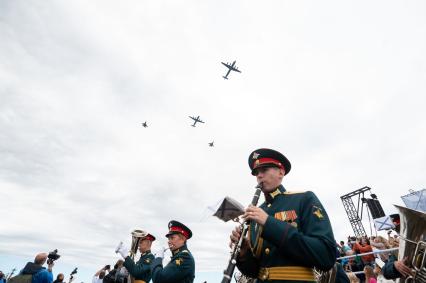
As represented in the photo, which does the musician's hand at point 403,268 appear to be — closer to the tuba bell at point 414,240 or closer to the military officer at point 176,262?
the tuba bell at point 414,240

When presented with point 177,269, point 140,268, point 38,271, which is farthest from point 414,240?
point 38,271

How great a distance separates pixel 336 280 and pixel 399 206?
1.58m

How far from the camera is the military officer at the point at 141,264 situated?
8688 mm

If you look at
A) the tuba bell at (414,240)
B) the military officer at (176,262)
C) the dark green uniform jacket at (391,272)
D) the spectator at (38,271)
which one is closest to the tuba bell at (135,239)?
the military officer at (176,262)

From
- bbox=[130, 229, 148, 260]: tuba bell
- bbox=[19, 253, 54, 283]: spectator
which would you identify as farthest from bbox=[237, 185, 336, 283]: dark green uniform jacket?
bbox=[19, 253, 54, 283]: spectator

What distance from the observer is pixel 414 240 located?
4746 millimetres

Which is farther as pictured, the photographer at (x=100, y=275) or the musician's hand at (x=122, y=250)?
the photographer at (x=100, y=275)

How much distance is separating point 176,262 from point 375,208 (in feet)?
95.5

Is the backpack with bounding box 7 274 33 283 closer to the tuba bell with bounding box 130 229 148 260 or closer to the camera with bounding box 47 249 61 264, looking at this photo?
the camera with bounding box 47 249 61 264

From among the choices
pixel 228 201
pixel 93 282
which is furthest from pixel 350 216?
pixel 228 201

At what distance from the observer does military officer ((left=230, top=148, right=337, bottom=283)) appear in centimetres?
293

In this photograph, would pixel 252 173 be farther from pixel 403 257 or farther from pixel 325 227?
pixel 403 257

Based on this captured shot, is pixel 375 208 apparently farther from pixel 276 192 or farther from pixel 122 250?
pixel 276 192

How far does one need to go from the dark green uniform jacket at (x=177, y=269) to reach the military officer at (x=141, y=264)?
1872 millimetres
